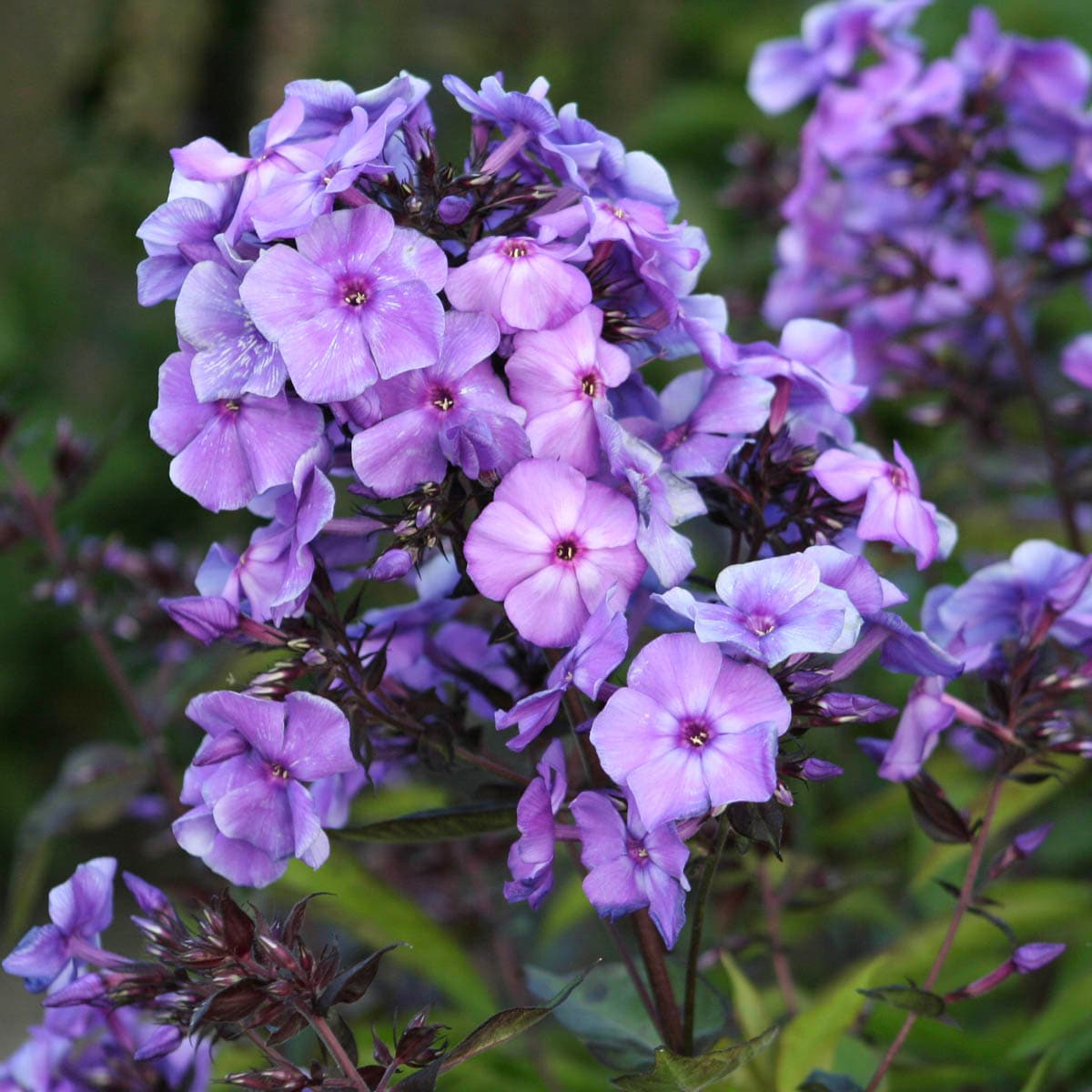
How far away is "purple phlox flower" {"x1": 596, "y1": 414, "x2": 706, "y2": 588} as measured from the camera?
66cm

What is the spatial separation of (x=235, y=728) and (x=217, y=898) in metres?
0.09

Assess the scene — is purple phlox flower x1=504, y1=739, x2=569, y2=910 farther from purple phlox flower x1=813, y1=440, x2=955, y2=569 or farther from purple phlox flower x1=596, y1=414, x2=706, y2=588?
purple phlox flower x1=813, y1=440, x2=955, y2=569

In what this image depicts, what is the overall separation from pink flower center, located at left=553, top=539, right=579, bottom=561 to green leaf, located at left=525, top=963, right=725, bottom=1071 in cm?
31

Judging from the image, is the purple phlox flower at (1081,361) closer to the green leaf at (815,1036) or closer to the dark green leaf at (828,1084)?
the green leaf at (815,1036)

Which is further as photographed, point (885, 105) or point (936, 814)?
point (885, 105)

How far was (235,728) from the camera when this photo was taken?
0.70 metres

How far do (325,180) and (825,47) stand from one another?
0.80 metres

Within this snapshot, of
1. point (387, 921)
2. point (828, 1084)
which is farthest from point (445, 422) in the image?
point (387, 921)

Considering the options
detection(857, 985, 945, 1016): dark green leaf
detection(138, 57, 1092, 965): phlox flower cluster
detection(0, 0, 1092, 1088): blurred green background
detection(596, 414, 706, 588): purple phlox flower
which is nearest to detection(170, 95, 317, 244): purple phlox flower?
detection(138, 57, 1092, 965): phlox flower cluster

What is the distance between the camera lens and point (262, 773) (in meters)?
0.70

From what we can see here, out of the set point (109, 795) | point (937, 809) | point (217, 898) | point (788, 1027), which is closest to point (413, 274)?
point (217, 898)

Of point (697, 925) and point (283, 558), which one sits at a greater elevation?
point (283, 558)

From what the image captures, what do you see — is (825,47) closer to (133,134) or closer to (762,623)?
(762,623)

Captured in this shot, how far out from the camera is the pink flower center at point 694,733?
63 centimetres
